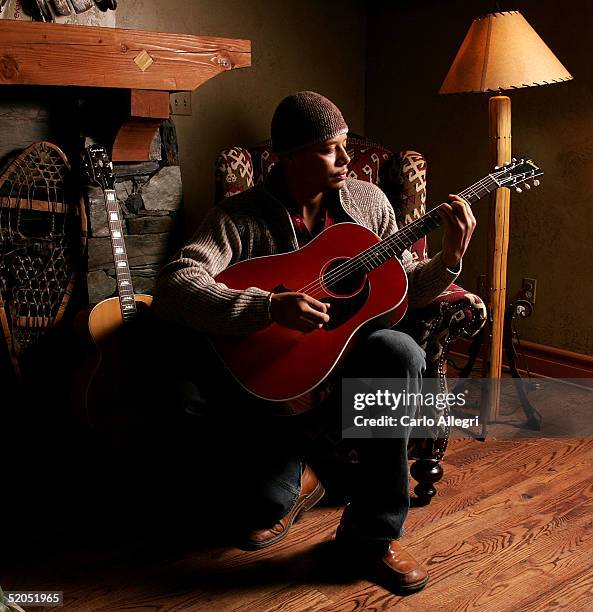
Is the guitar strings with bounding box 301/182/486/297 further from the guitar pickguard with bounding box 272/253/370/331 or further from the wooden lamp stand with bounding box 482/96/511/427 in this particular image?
the wooden lamp stand with bounding box 482/96/511/427

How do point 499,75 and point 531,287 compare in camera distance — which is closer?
point 499,75

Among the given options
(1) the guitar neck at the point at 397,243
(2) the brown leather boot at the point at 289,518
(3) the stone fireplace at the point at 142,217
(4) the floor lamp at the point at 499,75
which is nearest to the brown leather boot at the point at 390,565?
Result: (2) the brown leather boot at the point at 289,518

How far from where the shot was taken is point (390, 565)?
5.61 feet

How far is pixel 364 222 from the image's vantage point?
2.00 metres

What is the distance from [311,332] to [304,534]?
571 mm

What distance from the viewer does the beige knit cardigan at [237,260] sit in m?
1.72

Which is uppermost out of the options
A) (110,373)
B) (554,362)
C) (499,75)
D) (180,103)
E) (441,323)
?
(499,75)

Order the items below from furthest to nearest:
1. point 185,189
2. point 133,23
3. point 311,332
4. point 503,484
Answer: point 185,189, point 133,23, point 503,484, point 311,332

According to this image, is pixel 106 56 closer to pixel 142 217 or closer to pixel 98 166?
pixel 98 166

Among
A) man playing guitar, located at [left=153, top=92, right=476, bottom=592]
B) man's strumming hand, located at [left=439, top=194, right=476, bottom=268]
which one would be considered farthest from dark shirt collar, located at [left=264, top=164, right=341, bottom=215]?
man's strumming hand, located at [left=439, top=194, right=476, bottom=268]

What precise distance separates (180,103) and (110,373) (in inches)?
48.6

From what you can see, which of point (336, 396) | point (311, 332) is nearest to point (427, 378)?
point (336, 396)

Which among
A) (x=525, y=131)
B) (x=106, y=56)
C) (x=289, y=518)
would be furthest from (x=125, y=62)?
(x=525, y=131)

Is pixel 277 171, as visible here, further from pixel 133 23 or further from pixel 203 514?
pixel 133 23
